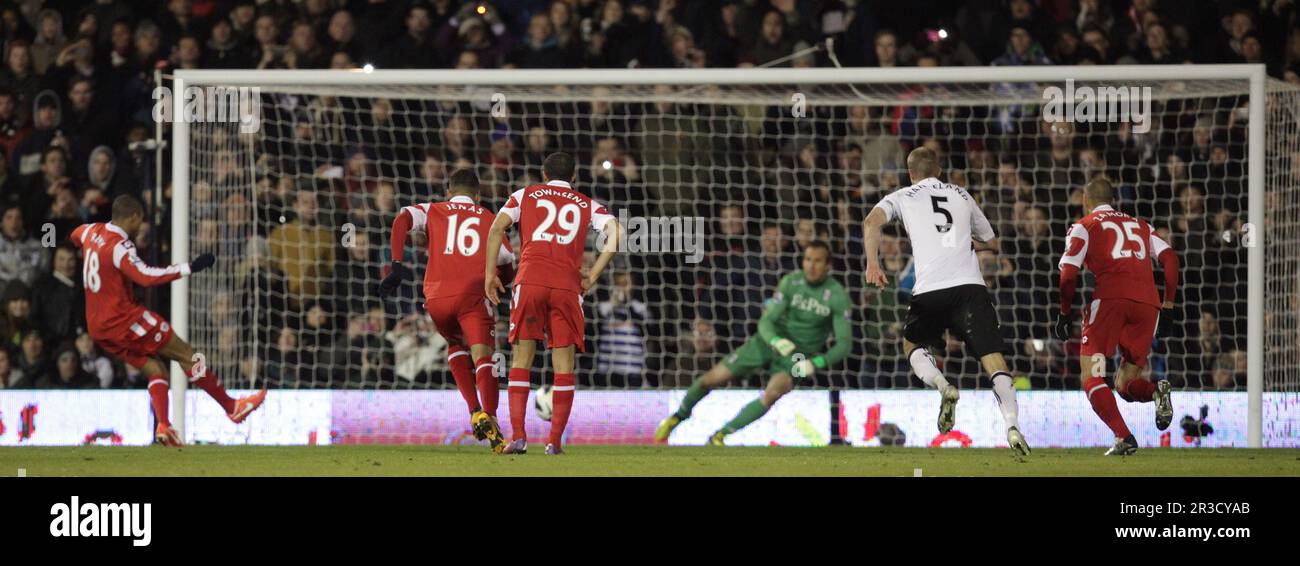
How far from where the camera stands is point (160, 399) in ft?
30.8

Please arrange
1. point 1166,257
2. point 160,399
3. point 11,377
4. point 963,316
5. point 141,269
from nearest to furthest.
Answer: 1. point 963,316
2. point 1166,257
3. point 141,269
4. point 160,399
5. point 11,377

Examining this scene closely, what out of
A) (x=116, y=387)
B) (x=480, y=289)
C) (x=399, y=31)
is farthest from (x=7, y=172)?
(x=480, y=289)

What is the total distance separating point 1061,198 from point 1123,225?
4.30m

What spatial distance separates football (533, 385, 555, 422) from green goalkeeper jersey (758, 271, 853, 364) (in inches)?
63.5

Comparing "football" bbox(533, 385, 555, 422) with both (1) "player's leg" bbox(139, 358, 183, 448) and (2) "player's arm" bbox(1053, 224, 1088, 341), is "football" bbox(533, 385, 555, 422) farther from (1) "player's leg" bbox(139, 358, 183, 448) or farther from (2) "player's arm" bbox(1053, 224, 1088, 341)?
(2) "player's arm" bbox(1053, 224, 1088, 341)

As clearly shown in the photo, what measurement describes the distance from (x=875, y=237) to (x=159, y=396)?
175 inches

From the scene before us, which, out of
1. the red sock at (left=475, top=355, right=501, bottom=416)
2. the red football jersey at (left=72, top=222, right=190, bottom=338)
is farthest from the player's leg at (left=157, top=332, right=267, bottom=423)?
the red sock at (left=475, top=355, right=501, bottom=416)

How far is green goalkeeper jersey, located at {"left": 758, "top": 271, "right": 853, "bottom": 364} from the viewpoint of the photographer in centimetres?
1106

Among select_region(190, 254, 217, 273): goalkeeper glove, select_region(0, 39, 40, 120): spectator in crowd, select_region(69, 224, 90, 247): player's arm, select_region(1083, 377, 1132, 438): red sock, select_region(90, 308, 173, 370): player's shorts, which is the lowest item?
select_region(1083, 377, 1132, 438): red sock

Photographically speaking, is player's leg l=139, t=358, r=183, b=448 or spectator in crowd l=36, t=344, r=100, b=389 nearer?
player's leg l=139, t=358, r=183, b=448

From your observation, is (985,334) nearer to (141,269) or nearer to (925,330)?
(925,330)

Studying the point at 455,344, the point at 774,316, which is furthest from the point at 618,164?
the point at 455,344
